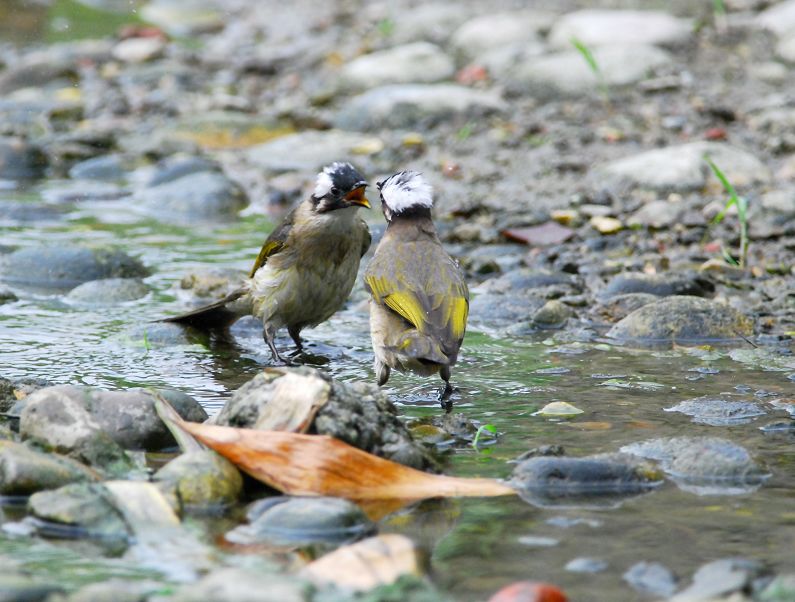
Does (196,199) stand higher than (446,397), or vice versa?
(196,199)

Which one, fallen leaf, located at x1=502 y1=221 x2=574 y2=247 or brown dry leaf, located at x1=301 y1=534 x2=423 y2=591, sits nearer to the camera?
brown dry leaf, located at x1=301 y1=534 x2=423 y2=591

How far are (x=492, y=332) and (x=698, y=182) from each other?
3.37 metres

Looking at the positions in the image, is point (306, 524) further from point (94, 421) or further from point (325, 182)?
point (325, 182)

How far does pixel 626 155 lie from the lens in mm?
11789

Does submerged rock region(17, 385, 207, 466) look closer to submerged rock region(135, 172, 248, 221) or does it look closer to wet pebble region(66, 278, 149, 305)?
wet pebble region(66, 278, 149, 305)

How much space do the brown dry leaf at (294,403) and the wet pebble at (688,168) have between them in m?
6.01

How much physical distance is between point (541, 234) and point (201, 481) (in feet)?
18.5

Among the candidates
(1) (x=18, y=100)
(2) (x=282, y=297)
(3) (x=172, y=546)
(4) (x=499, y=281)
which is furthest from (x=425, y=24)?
(3) (x=172, y=546)

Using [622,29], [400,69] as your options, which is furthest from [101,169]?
[622,29]

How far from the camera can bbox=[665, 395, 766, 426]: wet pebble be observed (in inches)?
235

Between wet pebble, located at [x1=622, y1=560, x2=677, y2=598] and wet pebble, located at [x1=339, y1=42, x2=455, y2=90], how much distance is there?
1111 cm

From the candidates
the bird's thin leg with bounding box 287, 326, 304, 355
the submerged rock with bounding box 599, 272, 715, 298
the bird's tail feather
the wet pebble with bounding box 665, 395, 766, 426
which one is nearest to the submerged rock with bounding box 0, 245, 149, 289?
the bird's tail feather

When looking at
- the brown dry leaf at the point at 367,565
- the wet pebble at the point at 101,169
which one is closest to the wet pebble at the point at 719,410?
the brown dry leaf at the point at 367,565

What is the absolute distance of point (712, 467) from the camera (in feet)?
16.9
